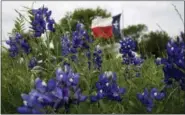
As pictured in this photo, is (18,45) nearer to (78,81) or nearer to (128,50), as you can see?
(128,50)

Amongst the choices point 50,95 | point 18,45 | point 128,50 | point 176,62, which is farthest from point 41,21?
point 50,95

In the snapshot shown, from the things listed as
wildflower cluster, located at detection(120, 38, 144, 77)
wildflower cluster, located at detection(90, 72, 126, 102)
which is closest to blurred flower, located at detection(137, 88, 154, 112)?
wildflower cluster, located at detection(90, 72, 126, 102)

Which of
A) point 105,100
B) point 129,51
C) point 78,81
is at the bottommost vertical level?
point 105,100

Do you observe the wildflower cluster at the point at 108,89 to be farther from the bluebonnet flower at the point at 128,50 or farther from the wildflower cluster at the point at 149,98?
the bluebonnet flower at the point at 128,50

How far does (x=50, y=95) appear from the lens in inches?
83.0

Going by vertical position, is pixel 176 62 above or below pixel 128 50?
below

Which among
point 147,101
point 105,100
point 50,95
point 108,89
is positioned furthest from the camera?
point 105,100

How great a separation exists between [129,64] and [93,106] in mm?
2048

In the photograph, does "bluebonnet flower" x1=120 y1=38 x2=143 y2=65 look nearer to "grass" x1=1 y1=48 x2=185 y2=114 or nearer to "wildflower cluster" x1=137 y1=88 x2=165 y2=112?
"grass" x1=1 y1=48 x2=185 y2=114

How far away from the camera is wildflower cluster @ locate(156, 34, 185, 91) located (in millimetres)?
2895

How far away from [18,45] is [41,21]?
0.33 meters

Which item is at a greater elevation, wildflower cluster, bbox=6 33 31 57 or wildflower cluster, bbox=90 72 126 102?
wildflower cluster, bbox=6 33 31 57

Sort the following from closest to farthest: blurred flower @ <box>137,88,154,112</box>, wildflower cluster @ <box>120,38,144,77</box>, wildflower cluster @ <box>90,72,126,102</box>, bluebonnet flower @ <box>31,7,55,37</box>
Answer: blurred flower @ <box>137,88,154,112</box>, wildflower cluster @ <box>90,72,126,102</box>, bluebonnet flower @ <box>31,7,55,37</box>, wildflower cluster @ <box>120,38,144,77</box>

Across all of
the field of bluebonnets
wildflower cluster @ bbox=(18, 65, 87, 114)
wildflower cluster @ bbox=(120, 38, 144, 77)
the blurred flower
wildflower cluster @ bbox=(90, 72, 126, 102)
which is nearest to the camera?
wildflower cluster @ bbox=(18, 65, 87, 114)
